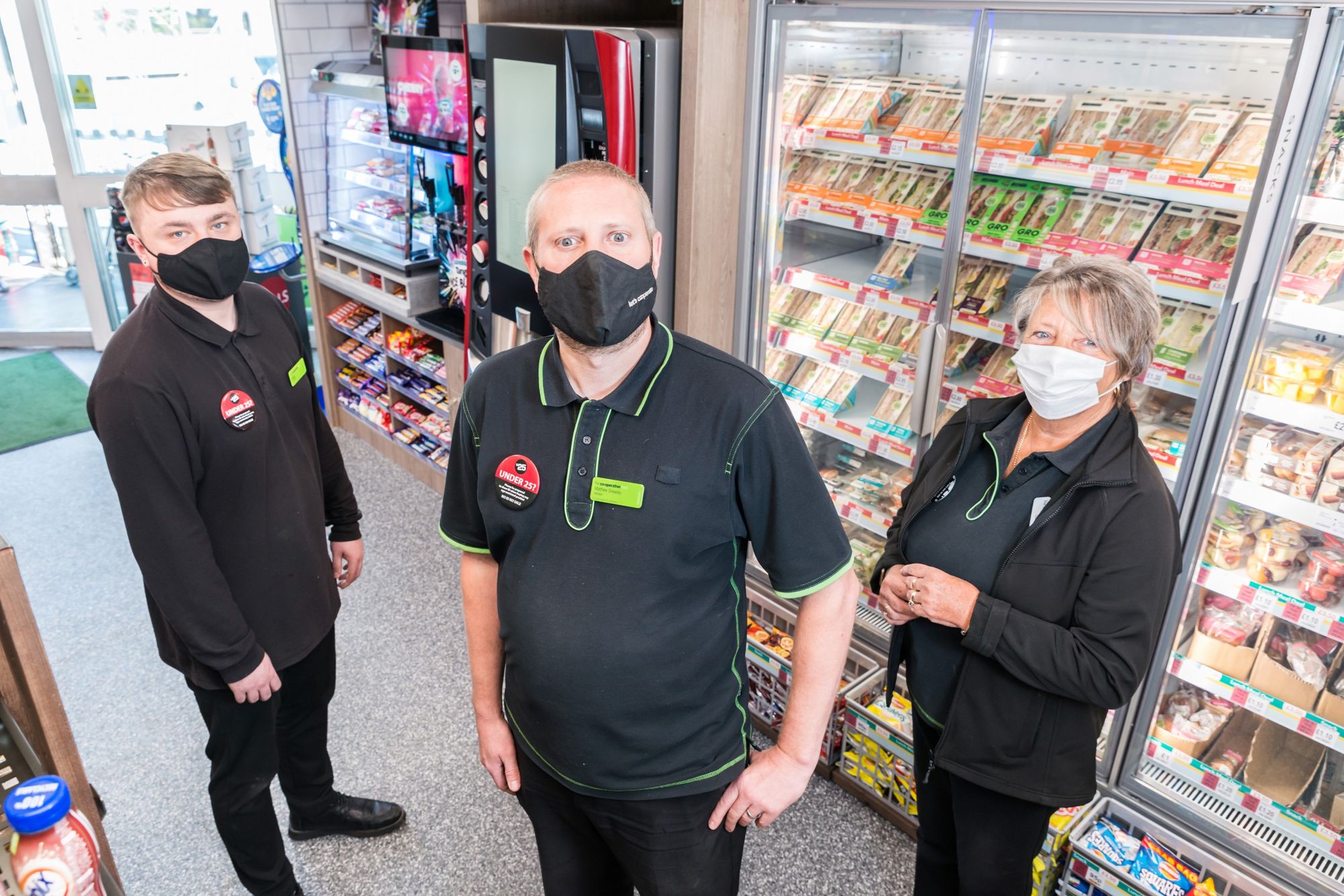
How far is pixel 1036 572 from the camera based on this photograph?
175 centimetres

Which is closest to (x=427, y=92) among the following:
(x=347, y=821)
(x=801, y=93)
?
(x=801, y=93)

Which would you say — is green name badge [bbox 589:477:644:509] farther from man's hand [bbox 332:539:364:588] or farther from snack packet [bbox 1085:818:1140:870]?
snack packet [bbox 1085:818:1140:870]

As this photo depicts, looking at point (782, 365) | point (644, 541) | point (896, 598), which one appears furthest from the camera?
point (782, 365)

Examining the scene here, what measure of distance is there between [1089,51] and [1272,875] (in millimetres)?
2180

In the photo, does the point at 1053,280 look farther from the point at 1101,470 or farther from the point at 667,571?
the point at 667,571

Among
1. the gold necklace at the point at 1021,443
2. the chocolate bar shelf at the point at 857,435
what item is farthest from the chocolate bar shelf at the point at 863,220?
the gold necklace at the point at 1021,443

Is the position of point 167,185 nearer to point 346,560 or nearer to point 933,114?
point 346,560

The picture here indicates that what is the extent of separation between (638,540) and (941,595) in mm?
725

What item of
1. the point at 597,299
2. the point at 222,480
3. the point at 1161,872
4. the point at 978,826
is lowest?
the point at 1161,872

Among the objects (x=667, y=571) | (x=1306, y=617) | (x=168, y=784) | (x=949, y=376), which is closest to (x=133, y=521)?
(x=667, y=571)

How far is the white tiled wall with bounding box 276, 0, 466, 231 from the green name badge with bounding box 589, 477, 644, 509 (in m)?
3.93

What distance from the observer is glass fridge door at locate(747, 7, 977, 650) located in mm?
2705

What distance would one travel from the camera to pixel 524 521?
149 centimetres

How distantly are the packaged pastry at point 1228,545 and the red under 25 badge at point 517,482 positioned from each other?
1707 mm
